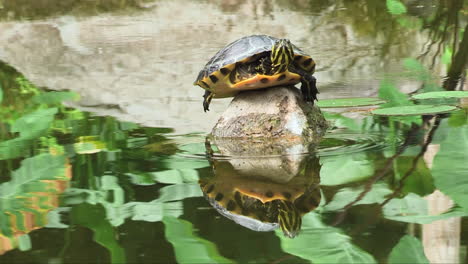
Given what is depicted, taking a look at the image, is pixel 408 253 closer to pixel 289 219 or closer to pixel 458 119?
pixel 289 219

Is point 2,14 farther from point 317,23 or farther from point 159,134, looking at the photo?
point 159,134

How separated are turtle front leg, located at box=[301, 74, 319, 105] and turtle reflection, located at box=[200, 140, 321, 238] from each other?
40 centimetres

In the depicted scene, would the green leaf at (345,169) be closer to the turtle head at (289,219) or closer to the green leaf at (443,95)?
the turtle head at (289,219)

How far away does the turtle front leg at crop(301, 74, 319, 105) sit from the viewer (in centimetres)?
267

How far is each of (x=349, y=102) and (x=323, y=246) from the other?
1949 millimetres

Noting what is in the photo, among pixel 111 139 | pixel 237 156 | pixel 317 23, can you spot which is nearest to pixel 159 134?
pixel 111 139

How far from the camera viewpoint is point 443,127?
2436 mm

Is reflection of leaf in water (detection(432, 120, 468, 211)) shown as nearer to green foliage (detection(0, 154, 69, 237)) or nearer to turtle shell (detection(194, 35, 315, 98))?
turtle shell (detection(194, 35, 315, 98))

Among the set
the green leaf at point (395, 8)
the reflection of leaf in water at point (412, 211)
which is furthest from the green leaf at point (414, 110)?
the green leaf at point (395, 8)

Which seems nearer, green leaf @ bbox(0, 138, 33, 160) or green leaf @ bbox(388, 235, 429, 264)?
green leaf @ bbox(388, 235, 429, 264)

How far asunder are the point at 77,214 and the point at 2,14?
5433 mm

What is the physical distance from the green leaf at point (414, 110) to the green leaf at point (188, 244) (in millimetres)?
1363

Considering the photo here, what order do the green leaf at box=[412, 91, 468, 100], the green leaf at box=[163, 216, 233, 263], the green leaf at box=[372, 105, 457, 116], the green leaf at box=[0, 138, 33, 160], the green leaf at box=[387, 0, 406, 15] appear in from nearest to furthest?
1. the green leaf at box=[163, 216, 233, 263]
2. the green leaf at box=[0, 138, 33, 160]
3. the green leaf at box=[372, 105, 457, 116]
4. the green leaf at box=[412, 91, 468, 100]
5. the green leaf at box=[387, 0, 406, 15]

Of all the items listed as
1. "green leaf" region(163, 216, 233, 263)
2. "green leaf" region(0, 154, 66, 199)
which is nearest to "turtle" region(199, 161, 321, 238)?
"green leaf" region(163, 216, 233, 263)
